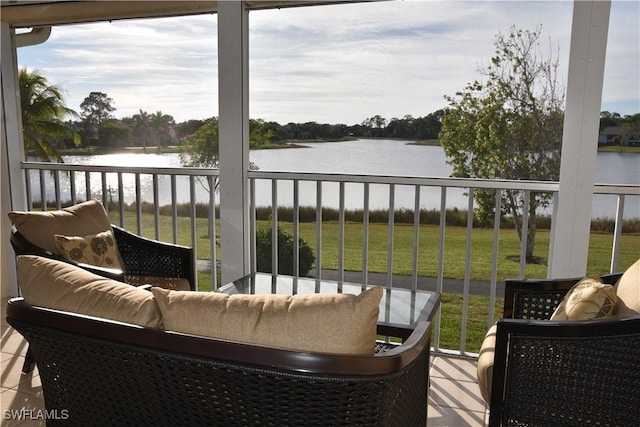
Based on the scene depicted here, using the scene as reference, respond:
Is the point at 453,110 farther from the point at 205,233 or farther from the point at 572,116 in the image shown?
the point at 205,233

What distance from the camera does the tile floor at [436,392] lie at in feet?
8.79

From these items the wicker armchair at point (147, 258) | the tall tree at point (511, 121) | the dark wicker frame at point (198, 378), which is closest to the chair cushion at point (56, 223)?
the wicker armchair at point (147, 258)

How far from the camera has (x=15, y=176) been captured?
448cm

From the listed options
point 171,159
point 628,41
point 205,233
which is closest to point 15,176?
point 171,159

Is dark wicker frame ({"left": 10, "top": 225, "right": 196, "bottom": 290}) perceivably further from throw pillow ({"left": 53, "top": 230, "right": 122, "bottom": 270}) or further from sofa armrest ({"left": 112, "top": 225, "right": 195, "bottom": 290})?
throw pillow ({"left": 53, "top": 230, "right": 122, "bottom": 270})

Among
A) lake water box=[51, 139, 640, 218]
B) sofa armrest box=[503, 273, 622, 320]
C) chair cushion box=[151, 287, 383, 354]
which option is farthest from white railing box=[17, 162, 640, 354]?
chair cushion box=[151, 287, 383, 354]

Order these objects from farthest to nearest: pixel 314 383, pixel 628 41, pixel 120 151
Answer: pixel 120 151 < pixel 628 41 < pixel 314 383

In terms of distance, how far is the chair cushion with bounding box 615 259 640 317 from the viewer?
1990mm

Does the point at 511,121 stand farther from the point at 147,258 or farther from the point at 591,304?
the point at 147,258

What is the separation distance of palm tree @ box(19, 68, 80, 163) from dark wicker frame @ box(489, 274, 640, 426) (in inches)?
166

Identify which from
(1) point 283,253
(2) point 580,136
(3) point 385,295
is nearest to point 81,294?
(3) point 385,295

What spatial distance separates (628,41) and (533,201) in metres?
1.27

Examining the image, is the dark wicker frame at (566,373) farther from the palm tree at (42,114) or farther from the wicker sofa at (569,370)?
the palm tree at (42,114)

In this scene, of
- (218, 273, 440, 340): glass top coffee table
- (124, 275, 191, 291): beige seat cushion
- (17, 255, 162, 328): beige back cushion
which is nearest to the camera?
(17, 255, 162, 328): beige back cushion
